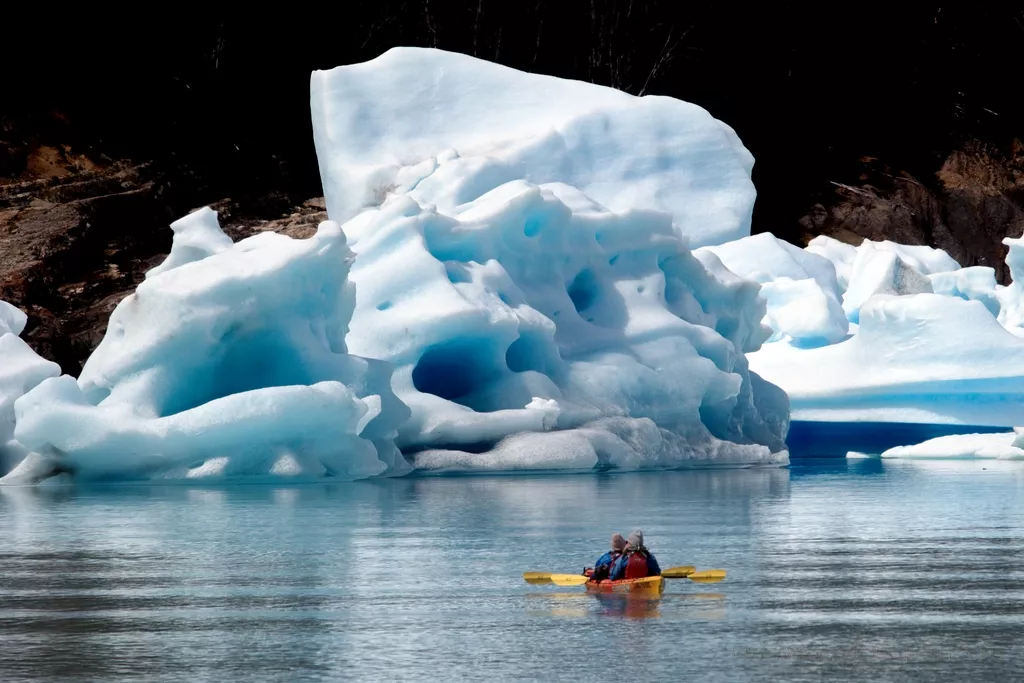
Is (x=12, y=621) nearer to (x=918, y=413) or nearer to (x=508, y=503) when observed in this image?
(x=508, y=503)

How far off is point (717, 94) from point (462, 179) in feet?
40.5

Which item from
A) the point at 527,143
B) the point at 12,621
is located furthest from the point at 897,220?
the point at 12,621

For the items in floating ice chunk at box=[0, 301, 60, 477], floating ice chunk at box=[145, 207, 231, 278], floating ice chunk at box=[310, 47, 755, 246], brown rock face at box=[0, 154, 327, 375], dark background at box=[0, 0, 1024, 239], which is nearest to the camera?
floating ice chunk at box=[145, 207, 231, 278]

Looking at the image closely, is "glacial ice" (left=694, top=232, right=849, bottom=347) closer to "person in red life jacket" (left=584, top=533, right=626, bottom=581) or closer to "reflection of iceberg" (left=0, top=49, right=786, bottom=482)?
"reflection of iceberg" (left=0, top=49, right=786, bottom=482)

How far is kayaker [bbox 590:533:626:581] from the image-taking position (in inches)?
261

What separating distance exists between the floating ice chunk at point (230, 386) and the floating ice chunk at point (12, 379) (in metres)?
1.26

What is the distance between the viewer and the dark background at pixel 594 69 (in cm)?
2439

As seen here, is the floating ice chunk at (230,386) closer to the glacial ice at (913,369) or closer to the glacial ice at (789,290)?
the glacial ice at (913,369)

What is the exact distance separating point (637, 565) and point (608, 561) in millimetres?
179

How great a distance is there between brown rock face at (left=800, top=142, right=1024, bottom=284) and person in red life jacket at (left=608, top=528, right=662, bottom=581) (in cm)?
2176

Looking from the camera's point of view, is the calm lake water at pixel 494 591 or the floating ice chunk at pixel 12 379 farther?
the floating ice chunk at pixel 12 379

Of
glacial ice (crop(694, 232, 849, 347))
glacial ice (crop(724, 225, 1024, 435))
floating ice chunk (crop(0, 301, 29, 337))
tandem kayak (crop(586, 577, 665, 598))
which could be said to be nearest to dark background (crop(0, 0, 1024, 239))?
glacial ice (crop(694, 232, 849, 347))

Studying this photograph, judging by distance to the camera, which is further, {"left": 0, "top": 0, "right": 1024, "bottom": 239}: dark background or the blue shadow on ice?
{"left": 0, "top": 0, "right": 1024, "bottom": 239}: dark background

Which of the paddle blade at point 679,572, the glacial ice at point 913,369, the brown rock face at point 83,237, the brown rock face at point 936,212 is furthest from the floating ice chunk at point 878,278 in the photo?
the paddle blade at point 679,572
